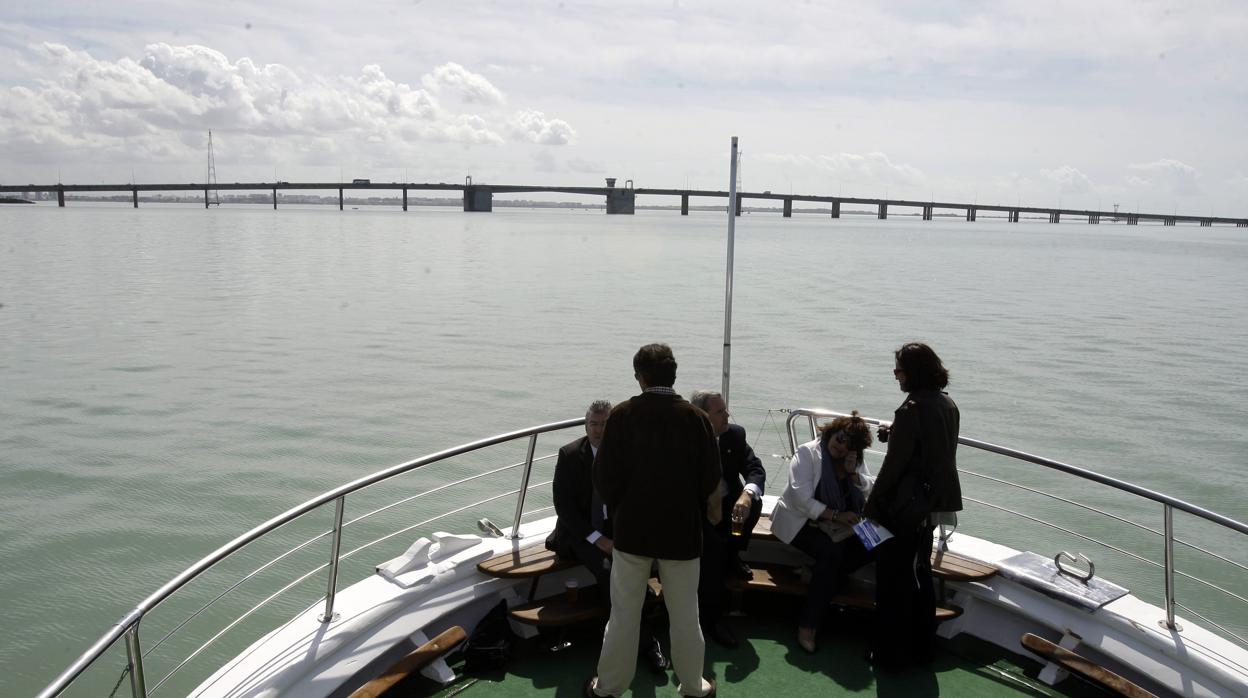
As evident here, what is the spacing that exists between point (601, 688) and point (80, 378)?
56.6 feet

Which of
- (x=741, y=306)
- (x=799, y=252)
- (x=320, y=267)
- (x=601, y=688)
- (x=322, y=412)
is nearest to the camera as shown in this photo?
(x=601, y=688)

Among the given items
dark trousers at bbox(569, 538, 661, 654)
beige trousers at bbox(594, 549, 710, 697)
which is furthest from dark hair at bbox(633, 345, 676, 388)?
dark trousers at bbox(569, 538, 661, 654)

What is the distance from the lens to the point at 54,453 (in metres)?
12.8

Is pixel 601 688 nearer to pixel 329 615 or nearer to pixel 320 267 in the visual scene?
pixel 329 615

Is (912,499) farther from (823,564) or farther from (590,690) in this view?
(590,690)

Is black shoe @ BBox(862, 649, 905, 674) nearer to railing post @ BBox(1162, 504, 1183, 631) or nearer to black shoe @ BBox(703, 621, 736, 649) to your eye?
black shoe @ BBox(703, 621, 736, 649)

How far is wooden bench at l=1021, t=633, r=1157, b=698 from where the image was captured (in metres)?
4.19

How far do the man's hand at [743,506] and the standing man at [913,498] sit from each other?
2.40 feet

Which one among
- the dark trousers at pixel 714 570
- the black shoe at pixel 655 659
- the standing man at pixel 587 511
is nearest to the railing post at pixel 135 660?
the standing man at pixel 587 511

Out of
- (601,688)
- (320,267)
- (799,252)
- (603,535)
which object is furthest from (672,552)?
(799,252)

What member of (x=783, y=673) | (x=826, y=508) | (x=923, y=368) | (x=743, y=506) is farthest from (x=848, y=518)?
(x=923, y=368)

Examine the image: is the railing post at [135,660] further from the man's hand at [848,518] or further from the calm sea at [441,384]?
the calm sea at [441,384]

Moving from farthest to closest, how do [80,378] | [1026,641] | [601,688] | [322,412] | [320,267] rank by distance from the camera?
1. [320,267]
2. [80,378]
3. [322,412]
4. [1026,641]
5. [601,688]

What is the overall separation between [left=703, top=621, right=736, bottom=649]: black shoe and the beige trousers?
71cm
